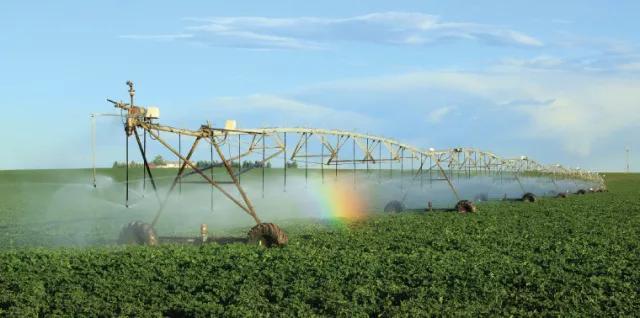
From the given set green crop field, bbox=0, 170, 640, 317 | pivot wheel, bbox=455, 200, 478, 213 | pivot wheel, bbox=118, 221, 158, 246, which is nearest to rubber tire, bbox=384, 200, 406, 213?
pivot wheel, bbox=455, 200, 478, 213


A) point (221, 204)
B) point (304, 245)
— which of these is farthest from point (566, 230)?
point (221, 204)

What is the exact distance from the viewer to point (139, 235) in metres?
28.8

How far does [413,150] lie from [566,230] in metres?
17.3

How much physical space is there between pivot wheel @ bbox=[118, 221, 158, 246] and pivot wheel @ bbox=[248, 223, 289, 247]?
3.85 m

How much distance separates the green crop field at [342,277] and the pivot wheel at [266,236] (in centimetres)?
58

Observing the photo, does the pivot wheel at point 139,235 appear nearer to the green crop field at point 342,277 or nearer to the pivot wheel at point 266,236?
the green crop field at point 342,277

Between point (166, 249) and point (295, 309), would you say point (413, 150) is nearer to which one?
point (166, 249)

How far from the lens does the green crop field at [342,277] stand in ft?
57.3

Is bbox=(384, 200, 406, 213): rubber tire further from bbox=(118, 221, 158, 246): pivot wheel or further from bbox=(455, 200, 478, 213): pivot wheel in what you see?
bbox=(118, 221, 158, 246): pivot wheel

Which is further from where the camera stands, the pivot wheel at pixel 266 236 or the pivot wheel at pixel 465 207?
the pivot wheel at pixel 465 207

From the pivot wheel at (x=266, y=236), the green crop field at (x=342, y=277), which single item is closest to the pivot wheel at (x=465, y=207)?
the green crop field at (x=342, y=277)

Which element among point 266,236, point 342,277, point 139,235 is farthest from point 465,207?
point 342,277

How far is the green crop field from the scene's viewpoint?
17.5m

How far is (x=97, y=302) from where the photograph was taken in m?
17.9
